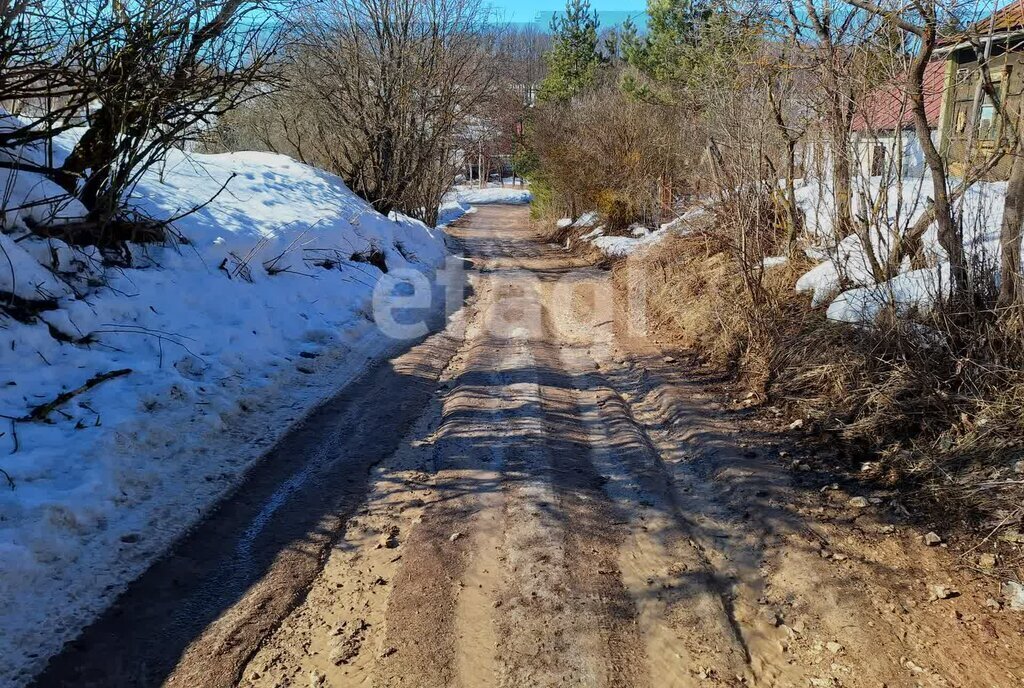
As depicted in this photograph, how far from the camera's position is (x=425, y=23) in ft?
60.2

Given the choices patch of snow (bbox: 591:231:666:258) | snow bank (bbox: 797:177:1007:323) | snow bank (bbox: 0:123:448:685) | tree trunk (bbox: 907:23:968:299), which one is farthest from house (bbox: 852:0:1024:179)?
patch of snow (bbox: 591:231:666:258)

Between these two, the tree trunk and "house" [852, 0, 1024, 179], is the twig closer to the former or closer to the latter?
"house" [852, 0, 1024, 179]

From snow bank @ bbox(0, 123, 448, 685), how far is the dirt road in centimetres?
28

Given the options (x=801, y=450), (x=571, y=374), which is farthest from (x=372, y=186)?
(x=801, y=450)

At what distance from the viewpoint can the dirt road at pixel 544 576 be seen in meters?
2.92

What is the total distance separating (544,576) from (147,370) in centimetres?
375

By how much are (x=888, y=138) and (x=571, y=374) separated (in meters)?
3.81

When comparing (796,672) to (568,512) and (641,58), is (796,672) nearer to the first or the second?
(568,512)

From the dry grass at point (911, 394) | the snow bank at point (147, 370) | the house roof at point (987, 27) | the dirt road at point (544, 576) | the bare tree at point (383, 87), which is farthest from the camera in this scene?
the bare tree at point (383, 87)

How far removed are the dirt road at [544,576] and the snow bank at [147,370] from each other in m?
0.28

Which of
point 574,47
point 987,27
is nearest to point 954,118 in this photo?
point 987,27

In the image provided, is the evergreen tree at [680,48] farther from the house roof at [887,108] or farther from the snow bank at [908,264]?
the snow bank at [908,264]

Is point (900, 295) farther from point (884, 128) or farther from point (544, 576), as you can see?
point (544, 576)

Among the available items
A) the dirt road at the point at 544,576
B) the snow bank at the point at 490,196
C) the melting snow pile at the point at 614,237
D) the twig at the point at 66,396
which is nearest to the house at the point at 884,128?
the dirt road at the point at 544,576
